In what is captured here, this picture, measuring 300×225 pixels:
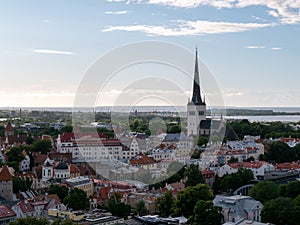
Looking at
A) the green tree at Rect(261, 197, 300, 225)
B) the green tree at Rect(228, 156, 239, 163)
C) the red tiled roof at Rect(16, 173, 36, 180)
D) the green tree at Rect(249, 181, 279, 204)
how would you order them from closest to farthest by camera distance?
the green tree at Rect(261, 197, 300, 225)
the green tree at Rect(249, 181, 279, 204)
the red tiled roof at Rect(16, 173, 36, 180)
the green tree at Rect(228, 156, 239, 163)

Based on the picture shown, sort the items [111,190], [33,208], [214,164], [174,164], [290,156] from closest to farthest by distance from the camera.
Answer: [33,208]
[111,190]
[174,164]
[214,164]
[290,156]

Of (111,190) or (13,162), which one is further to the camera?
(13,162)

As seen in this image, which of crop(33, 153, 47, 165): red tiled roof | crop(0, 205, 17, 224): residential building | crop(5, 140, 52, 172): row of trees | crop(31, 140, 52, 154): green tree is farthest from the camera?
crop(31, 140, 52, 154): green tree

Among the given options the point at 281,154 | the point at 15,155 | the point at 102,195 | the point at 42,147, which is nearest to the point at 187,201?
the point at 102,195

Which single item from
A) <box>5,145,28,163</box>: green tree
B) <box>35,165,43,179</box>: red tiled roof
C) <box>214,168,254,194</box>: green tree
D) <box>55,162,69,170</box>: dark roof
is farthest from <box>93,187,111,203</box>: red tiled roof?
<box>5,145,28,163</box>: green tree

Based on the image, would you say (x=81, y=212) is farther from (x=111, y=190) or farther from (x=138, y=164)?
(x=138, y=164)

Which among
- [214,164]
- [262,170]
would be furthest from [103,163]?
[262,170]

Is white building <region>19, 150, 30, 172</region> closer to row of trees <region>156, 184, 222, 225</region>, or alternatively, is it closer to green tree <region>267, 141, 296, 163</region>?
row of trees <region>156, 184, 222, 225</region>
